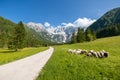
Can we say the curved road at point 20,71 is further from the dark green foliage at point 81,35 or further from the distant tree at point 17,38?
the dark green foliage at point 81,35

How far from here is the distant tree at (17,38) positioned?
277ft

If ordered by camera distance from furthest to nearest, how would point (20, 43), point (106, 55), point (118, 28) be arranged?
point (118, 28)
point (20, 43)
point (106, 55)

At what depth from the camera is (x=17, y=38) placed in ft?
285

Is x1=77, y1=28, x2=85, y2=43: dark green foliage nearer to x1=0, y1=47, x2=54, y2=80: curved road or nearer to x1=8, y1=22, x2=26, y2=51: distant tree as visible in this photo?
x1=8, y1=22, x2=26, y2=51: distant tree

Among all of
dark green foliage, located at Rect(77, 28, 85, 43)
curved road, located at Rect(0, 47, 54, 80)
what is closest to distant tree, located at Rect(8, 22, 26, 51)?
dark green foliage, located at Rect(77, 28, 85, 43)

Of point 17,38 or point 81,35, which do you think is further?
point 81,35

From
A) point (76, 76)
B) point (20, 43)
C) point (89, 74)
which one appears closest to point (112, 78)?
point (89, 74)

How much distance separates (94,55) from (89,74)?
13235mm

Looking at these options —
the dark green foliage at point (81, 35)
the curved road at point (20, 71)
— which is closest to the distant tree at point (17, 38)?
the dark green foliage at point (81, 35)

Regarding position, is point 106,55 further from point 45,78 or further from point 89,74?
point 45,78

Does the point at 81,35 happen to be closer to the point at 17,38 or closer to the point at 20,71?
the point at 17,38

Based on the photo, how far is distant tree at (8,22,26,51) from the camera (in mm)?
84438

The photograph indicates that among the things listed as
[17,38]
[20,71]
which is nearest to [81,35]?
[17,38]

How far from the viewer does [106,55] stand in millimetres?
26125
